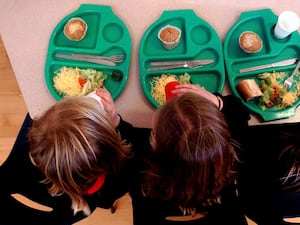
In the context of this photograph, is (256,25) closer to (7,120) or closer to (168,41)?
(168,41)

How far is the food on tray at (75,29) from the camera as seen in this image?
34.8 inches

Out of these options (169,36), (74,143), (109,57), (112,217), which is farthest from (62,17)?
(112,217)

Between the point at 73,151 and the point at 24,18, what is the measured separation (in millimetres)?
536

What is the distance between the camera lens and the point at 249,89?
821 mm

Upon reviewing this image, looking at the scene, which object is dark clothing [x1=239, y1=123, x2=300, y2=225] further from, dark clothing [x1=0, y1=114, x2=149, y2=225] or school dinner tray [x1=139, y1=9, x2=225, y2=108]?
dark clothing [x1=0, y1=114, x2=149, y2=225]

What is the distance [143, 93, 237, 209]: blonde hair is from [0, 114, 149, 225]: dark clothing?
0.59ft

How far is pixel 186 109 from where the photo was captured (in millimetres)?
618

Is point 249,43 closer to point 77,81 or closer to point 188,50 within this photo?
point 188,50

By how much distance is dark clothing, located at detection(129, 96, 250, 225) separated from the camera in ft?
2.58

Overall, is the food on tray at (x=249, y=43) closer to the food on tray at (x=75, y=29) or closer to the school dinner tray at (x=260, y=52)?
the school dinner tray at (x=260, y=52)

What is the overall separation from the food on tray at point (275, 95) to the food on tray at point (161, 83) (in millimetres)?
223

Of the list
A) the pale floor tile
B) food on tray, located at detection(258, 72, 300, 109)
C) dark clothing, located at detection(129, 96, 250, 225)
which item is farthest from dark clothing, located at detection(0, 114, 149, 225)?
the pale floor tile

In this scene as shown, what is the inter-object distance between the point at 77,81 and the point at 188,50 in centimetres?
35

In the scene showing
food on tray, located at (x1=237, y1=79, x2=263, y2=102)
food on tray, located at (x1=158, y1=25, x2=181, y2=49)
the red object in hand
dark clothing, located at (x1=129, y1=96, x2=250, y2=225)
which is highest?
food on tray, located at (x1=158, y1=25, x2=181, y2=49)
